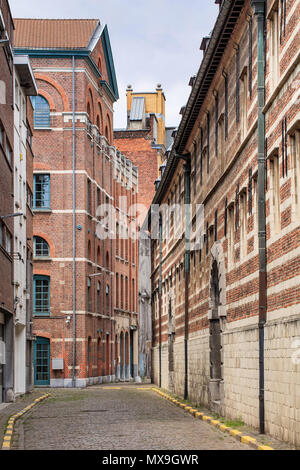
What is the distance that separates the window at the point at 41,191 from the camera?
54281mm

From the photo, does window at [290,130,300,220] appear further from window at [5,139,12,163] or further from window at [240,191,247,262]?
window at [5,139,12,163]

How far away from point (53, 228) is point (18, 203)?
749 inches

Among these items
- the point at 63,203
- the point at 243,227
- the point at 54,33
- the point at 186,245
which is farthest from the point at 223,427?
the point at 54,33

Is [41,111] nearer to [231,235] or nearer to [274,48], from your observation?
[231,235]

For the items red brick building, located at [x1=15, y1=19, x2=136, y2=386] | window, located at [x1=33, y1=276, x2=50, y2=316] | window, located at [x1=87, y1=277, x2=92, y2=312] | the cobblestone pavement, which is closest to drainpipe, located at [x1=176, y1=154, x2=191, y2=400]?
the cobblestone pavement

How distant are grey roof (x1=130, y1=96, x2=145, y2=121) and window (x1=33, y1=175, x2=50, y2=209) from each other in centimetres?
3199

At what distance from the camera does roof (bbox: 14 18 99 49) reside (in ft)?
179

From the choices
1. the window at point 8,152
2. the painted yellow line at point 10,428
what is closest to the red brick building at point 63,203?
the window at point 8,152

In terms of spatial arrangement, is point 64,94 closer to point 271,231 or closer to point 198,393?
point 198,393

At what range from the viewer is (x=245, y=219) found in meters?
20.4

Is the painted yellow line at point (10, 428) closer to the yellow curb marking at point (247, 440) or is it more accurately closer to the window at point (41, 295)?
the yellow curb marking at point (247, 440)

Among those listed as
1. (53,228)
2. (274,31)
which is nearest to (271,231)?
(274,31)

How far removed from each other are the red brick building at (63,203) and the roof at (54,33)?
62 millimetres
